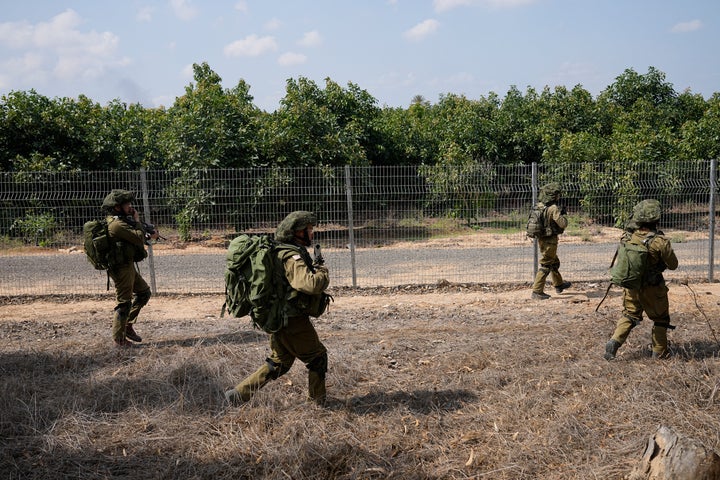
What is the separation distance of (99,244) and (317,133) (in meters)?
10.9

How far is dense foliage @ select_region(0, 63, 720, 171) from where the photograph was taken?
1600cm

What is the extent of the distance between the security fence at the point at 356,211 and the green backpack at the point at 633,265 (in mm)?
4271

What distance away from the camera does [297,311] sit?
4574mm

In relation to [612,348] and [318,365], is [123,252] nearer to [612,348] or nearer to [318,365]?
[318,365]

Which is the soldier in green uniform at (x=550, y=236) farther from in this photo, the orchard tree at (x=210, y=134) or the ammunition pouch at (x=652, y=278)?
the orchard tree at (x=210, y=134)

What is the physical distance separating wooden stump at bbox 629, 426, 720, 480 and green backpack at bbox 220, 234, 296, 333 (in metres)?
2.56

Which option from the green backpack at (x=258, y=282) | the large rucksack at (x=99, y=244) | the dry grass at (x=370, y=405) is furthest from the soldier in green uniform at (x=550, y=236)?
the large rucksack at (x=99, y=244)

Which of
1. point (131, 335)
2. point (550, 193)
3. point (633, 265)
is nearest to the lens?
point (633, 265)

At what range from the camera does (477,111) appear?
954 inches

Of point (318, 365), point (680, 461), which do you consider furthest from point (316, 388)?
point (680, 461)

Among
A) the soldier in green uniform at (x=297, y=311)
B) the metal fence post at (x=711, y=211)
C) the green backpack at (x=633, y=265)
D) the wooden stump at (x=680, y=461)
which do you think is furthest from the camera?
the metal fence post at (x=711, y=211)

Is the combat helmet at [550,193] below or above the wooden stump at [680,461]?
above

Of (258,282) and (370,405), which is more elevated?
(258,282)

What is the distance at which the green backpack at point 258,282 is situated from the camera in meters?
4.50
